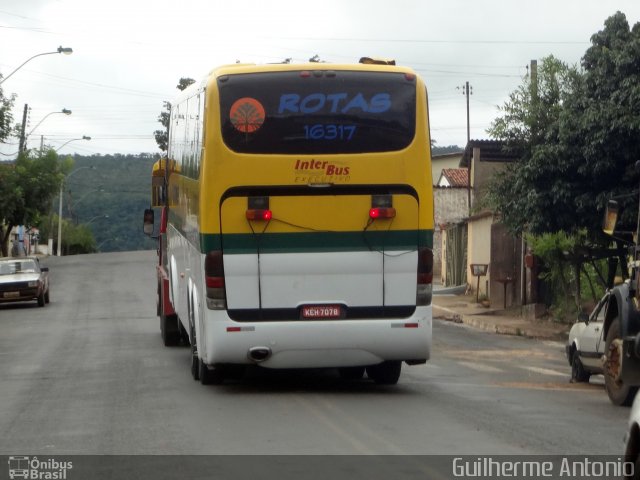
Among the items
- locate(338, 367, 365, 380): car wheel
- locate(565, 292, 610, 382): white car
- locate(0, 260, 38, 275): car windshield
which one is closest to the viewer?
locate(565, 292, 610, 382): white car

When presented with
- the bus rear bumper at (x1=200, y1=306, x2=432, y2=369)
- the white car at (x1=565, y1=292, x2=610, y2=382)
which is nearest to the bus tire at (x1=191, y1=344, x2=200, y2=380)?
the bus rear bumper at (x1=200, y1=306, x2=432, y2=369)

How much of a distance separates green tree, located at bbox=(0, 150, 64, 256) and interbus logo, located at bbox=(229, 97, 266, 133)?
119 ft

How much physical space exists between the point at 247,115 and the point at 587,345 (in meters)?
5.54

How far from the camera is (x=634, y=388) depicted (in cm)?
1330

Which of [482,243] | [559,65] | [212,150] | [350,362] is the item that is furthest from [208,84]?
[482,243]

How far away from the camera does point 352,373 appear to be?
16297 millimetres

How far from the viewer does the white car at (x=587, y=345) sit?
15.3 m

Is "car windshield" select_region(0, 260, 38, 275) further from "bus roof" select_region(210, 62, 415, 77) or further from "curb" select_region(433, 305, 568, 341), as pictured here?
"bus roof" select_region(210, 62, 415, 77)

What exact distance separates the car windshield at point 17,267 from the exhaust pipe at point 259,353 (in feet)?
80.7

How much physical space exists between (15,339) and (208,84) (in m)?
12.9

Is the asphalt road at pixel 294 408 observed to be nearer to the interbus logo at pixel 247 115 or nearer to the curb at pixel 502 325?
the interbus logo at pixel 247 115

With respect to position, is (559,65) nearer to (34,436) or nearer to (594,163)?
(594,163)

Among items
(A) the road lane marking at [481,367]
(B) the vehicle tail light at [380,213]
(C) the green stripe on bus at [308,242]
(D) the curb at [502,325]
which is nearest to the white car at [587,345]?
(A) the road lane marking at [481,367]

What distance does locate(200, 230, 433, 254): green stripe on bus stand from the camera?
13609 mm
